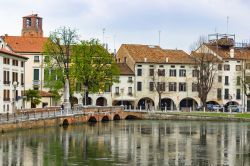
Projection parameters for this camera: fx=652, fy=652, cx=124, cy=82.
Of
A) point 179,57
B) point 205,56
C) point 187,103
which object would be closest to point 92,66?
point 179,57

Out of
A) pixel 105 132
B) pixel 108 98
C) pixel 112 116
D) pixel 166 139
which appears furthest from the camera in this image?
pixel 108 98

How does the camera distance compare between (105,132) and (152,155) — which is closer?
(152,155)

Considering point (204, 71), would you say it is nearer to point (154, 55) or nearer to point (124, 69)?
point (154, 55)

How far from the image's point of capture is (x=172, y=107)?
12775cm

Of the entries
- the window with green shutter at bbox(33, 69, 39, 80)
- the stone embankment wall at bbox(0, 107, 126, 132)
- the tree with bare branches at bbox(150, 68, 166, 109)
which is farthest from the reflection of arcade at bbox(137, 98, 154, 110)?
the window with green shutter at bbox(33, 69, 39, 80)

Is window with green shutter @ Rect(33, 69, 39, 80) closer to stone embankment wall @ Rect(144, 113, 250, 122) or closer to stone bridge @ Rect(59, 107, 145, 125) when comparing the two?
stone bridge @ Rect(59, 107, 145, 125)

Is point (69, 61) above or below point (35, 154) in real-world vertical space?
above

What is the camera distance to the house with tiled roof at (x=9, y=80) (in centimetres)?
8750

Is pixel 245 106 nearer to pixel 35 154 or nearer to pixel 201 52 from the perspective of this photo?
pixel 201 52

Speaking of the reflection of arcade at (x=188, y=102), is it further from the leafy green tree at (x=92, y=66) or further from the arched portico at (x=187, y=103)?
the leafy green tree at (x=92, y=66)

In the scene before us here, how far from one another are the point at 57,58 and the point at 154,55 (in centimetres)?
2896

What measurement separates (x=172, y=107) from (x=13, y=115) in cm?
6013

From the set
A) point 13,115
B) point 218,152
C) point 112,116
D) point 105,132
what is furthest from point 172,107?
point 218,152

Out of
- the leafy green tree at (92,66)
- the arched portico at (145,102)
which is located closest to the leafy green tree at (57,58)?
the leafy green tree at (92,66)
